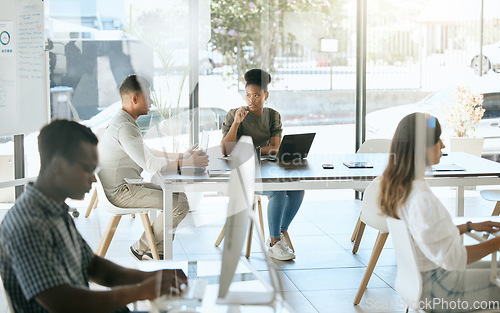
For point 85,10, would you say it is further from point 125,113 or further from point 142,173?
point 142,173

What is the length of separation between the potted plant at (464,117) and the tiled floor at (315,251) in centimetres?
52

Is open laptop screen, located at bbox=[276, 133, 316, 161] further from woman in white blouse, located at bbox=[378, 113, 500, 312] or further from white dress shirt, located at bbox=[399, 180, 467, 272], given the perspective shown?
white dress shirt, located at bbox=[399, 180, 467, 272]

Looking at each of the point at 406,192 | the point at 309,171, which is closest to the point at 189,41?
the point at 309,171

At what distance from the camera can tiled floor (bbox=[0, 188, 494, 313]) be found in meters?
3.52

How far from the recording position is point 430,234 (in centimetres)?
243

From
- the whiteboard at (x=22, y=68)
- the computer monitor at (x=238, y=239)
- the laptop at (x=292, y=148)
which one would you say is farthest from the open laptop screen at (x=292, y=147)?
the computer monitor at (x=238, y=239)

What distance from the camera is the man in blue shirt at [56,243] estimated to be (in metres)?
1.69

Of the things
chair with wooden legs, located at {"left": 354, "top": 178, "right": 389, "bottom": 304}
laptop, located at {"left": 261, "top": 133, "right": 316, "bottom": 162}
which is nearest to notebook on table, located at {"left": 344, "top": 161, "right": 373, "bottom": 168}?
laptop, located at {"left": 261, "top": 133, "right": 316, "bottom": 162}

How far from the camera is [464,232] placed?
257cm

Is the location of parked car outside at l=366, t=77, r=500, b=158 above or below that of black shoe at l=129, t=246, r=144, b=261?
above

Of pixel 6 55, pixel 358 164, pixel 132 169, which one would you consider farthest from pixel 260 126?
pixel 6 55

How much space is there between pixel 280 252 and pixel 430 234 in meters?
1.93

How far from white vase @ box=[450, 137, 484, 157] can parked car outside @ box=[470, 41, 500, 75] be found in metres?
0.72

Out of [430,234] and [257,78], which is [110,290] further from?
[257,78]
